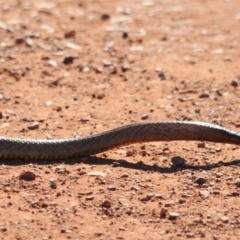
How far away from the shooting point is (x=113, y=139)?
9570 mm

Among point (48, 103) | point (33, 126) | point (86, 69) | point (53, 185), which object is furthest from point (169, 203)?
point (86, 69)

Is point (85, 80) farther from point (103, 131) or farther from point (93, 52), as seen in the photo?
point (103, 131)

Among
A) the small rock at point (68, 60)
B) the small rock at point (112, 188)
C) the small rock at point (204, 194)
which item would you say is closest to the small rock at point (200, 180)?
the small rock at point (204, 194)

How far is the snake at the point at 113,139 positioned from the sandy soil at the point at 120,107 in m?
0.11

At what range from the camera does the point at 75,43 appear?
1352 cm

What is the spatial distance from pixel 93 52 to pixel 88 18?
1723 millimetres

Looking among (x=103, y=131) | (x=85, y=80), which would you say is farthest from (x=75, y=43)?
(x=103, y=131)

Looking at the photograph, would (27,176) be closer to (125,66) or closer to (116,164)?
(116,164)

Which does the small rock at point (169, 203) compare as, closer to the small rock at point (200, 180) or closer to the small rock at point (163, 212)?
the small rock at point (163, 212)

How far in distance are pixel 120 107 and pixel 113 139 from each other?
1.66m

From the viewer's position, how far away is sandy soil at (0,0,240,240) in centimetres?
799

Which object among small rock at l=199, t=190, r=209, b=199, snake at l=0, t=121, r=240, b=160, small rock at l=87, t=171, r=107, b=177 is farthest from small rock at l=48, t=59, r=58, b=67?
small rock at l=199, t=190, r=209, b=199

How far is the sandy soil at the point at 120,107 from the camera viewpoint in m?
7.99

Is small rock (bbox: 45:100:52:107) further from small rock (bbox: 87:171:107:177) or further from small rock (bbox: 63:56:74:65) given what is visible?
small rock (bbox: 87:171:107:177)
